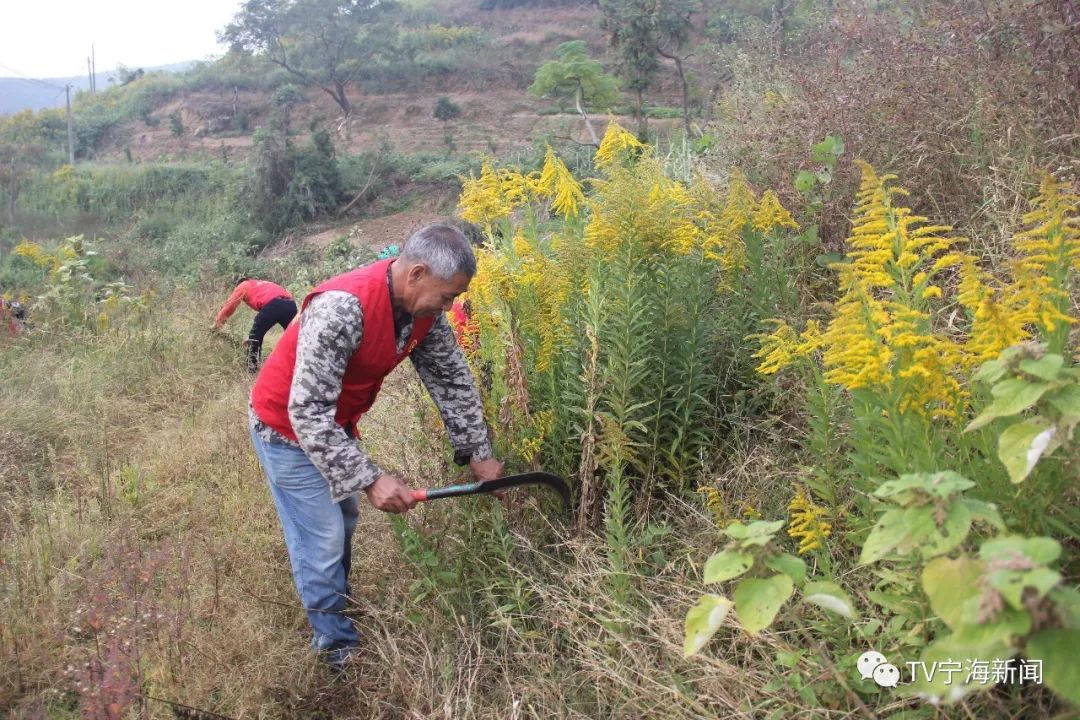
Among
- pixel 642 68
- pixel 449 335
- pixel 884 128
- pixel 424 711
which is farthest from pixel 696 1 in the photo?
pixel 424 711

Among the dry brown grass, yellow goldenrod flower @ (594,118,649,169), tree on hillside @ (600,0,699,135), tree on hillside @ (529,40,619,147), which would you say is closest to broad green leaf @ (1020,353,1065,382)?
the dry brown grass

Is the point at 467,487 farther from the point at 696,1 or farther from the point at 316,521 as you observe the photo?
the point at 696,1

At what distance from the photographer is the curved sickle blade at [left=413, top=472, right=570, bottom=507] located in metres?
2.66

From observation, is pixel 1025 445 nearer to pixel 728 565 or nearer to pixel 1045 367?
pixel 1045 367

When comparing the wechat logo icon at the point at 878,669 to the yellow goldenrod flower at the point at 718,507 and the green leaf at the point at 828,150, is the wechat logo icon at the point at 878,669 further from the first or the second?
the green leaf at the point at 828,150

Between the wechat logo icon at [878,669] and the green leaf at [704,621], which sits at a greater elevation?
the green leaf at [704,621]

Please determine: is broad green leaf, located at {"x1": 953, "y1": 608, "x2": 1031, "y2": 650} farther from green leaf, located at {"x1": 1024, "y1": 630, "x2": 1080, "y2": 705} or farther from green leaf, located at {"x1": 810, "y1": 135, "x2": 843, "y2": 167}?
green leaf, located at {"x1": 810, "y1": 135, "x2": 843, "y2": 167}

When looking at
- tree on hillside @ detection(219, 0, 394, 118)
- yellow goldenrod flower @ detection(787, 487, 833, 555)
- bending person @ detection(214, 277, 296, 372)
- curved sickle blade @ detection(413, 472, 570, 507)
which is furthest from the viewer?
tree on hillside @ detection(219, 0, 394, 118)

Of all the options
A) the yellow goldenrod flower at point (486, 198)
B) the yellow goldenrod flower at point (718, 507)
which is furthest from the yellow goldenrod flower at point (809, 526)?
the yellow goldenrod flower at point (486, 198)

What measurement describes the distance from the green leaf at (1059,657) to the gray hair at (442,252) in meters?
1.96

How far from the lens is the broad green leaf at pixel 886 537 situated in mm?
1361

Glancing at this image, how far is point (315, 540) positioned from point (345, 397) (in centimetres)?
56

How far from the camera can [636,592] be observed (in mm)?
2545

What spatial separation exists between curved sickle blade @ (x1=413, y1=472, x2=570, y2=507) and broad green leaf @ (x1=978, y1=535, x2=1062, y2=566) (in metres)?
1.72
